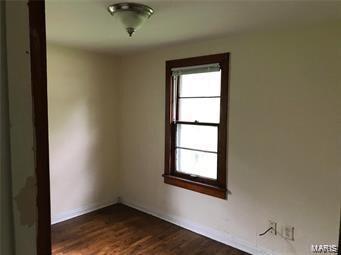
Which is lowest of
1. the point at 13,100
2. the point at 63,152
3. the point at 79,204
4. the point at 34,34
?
the point at 79,204

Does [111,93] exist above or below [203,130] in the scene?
above

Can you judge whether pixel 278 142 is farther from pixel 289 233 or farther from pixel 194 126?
pixel 194 126

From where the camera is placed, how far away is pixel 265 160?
269 centimetres

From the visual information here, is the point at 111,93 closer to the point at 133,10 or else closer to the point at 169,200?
the point at 169,200

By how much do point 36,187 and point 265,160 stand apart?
8.13 feet

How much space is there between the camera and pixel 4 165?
0.48 m

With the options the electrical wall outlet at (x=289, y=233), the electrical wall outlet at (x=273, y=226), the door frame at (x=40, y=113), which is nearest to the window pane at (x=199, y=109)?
the electrical wall outlet at (x=273, y=226)

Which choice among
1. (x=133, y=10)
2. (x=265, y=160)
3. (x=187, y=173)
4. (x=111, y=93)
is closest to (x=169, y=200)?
(x=187, y=173)

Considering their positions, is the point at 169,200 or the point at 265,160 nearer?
the point at 265,160

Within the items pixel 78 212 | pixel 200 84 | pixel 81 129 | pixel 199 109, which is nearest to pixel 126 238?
pixel 78 212

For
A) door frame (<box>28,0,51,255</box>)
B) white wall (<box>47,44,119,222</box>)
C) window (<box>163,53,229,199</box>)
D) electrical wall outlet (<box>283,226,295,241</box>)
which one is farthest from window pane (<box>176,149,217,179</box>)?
door frame (<box>28,0,51,255</box>)

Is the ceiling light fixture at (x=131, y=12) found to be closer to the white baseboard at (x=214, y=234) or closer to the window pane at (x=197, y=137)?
the window pane at (x=197, y=137)

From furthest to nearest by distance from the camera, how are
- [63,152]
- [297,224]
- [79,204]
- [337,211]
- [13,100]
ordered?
[79,204]
[63,152]
[297,224]
[337,211]
[13,100]

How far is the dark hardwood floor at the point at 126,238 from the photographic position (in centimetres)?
285
